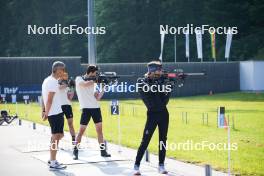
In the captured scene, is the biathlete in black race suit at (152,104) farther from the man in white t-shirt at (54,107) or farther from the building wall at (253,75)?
the building wall at (253,75)

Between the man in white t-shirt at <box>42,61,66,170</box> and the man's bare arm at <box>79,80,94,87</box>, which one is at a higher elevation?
the man's bare arm at <box>79,80,94,87</box>

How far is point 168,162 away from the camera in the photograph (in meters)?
13.1

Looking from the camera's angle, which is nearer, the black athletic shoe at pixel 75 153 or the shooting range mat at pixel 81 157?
the shooting range mat at pixel 81 157

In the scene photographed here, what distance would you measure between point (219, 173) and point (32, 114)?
59.2 feet

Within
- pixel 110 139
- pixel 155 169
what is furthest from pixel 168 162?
pixel 110 139

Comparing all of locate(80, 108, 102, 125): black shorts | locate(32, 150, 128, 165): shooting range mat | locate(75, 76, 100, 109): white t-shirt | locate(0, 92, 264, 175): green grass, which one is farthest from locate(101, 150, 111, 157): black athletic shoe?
locate(0, 92, 264, 175): green grass

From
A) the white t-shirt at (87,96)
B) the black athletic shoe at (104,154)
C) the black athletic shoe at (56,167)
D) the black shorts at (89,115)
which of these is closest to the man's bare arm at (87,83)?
the white t-shirt at (87,96)

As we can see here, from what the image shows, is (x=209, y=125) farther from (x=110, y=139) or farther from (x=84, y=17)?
(x=84, y=17)

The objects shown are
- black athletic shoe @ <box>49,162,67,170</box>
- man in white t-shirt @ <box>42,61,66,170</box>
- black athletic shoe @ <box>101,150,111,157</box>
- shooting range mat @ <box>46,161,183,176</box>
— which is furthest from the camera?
black athletic shoe @ <box>101,150,111,157</box>

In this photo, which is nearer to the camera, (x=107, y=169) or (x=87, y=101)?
(x=107, y=169)

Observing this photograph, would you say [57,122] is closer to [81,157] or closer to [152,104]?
[81,157]

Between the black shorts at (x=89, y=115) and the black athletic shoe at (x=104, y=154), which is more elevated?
the black shorts at (x=89, y=115)

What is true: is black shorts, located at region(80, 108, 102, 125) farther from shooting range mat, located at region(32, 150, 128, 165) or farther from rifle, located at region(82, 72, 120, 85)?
shooting range mat, located at region(32, 150, 128, 165)

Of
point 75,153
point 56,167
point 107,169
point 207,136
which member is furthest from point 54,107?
point 207,136
